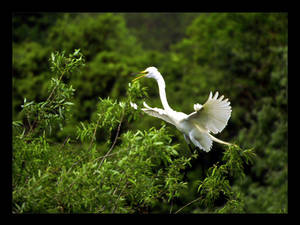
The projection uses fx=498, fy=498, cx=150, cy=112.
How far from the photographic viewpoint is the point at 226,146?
18.3 ft

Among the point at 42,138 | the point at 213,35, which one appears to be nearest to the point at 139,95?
the point at 42,138

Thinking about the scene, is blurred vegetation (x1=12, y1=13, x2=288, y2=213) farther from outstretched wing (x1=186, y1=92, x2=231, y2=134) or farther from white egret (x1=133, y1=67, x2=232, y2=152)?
outstretched wing (x1=186, y1=92, x2=231, y2=134)

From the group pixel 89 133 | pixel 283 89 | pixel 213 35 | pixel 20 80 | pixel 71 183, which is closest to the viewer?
pixel 71 183

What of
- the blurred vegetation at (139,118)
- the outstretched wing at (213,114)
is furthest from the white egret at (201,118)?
the blurred vegetation at (139,118)

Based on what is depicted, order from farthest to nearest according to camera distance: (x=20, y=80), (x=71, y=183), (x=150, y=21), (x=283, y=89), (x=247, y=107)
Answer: (x=150, y=21) → (x=20, y=80) → (x=247, y=107) → (x=283, y=89) → (x=71, y=183)

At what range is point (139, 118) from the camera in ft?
34.8

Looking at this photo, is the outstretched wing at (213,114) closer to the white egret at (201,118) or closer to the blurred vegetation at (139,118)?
the white egret at (201,118)

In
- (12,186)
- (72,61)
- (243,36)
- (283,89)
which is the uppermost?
(243,36)

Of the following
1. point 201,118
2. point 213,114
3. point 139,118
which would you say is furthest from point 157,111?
point 139,118

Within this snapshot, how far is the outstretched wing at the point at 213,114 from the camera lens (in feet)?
17.7

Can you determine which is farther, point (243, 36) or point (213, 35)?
point (213, 35)

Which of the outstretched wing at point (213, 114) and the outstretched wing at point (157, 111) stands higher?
the outstretched wing at point (157, 111)
